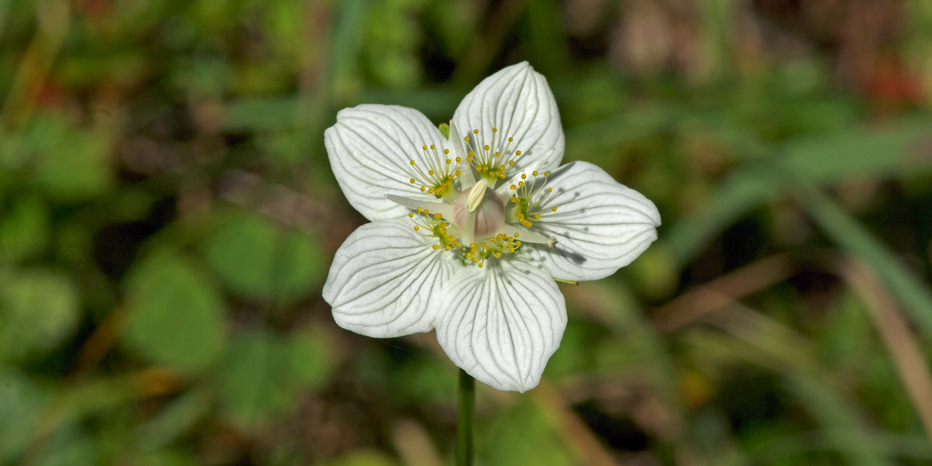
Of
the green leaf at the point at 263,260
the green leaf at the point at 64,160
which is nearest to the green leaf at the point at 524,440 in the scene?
the green leaf at the point at 263,260

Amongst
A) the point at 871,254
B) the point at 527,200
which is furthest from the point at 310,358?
the point at 871,254

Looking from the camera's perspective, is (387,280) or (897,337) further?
(897,337)

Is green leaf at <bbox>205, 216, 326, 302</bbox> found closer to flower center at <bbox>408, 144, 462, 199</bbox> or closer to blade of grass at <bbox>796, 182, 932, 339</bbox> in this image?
flower center at <bbox>408, 144, 462, 199</bbox>

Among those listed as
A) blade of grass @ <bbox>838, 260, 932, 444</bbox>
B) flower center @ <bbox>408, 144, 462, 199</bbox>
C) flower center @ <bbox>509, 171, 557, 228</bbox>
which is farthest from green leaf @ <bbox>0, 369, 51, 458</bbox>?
blade of grass @ <bbox>838, 260, 932, 444</bbox>

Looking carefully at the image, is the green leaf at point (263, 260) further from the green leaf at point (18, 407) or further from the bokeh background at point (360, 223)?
the green leaf at point (18, 407)

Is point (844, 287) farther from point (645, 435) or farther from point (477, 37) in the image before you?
point (477, 37)

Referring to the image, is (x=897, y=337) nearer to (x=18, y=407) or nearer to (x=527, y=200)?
(x=527, y=200)
